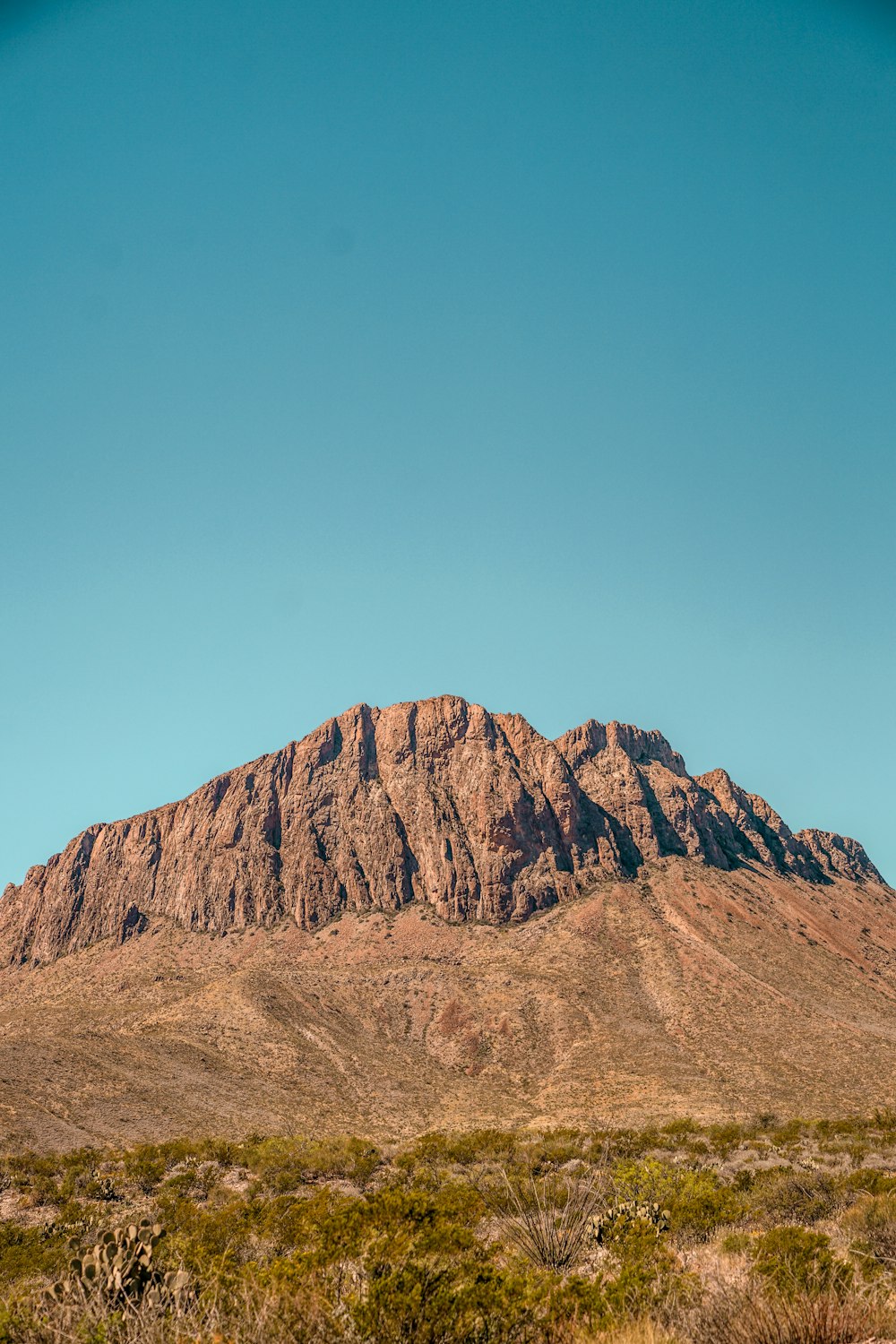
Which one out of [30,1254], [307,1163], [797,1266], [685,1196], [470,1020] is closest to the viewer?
[797,1266]

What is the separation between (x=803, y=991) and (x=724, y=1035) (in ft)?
53.6

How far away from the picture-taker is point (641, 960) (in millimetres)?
86750

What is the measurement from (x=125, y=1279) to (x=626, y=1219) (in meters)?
11.9

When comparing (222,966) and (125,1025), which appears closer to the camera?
(125,1025)

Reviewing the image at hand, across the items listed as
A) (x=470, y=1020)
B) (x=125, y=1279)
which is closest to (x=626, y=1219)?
(x=125, y=1279)

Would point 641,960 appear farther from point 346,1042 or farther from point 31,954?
point 31,954

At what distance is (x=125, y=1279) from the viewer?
11492mm

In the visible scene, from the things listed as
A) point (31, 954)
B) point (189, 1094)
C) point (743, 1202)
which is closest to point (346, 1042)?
point (189, 1094)

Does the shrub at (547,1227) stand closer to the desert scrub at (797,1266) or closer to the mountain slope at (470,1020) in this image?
the desert scrub at (797,1266)

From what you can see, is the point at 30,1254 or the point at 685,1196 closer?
the point at 30,1254

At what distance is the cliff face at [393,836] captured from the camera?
117 meters

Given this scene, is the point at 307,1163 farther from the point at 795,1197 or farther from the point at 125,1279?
the point at 125,1279

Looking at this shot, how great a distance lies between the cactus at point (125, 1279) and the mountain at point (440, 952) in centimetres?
3072

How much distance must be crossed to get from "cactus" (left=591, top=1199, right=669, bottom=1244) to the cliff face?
299ft
